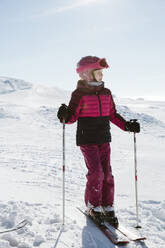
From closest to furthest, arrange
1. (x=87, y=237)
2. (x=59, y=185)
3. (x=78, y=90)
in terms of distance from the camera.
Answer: (x=87, y=237) < (x=78, y=90) < (x=59, y=185)

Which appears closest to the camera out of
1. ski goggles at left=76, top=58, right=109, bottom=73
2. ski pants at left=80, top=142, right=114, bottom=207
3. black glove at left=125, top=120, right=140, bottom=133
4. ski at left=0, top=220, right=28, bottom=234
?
ski at left=0, top=220, right=28, bottom=234

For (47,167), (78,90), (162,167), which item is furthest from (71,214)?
(162,167)

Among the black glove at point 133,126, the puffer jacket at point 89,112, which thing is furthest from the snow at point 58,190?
the black glove at point 133,126

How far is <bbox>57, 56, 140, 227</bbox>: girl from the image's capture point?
11.4ft

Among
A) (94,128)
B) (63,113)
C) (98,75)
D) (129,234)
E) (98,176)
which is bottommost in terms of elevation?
(129,234)

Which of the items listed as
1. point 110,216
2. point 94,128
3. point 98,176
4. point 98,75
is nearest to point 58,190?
point 110,216

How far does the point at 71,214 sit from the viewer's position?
365 cm

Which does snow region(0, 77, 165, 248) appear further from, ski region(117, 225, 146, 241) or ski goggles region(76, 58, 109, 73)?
ski goggles region(76, 58, 109, 73)

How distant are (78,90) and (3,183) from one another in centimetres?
250

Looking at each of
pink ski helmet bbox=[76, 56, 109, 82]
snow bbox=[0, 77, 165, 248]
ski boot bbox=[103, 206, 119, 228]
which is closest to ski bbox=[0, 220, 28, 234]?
snow bbox=[0, 77, 165, 248]

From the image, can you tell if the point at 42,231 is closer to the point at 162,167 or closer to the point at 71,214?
the point at 71,214

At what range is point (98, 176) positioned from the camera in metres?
3.44

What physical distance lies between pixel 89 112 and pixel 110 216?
1.35 meters

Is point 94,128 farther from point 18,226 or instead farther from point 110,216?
point 18,226
